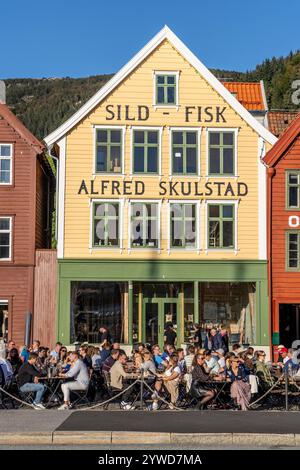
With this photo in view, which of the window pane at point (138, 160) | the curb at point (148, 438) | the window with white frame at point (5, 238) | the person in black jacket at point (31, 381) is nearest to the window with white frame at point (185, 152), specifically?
→ the window pane at point (138, 160)

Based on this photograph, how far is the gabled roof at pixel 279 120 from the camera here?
4100cm

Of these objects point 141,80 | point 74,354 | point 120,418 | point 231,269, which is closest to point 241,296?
point 231,269

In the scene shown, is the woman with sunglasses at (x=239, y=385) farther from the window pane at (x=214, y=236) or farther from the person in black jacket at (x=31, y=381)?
the window pane at (x=214, y=236)

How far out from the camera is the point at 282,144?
1281 inches

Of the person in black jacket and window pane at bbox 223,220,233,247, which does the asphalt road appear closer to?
the person in black jacket

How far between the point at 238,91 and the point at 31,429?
1217 inches

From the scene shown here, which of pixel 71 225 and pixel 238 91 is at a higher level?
pixel 238 91

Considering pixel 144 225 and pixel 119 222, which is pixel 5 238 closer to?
pixel 119 222

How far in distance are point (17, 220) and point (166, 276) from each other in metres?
6.26

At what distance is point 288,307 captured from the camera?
33156 millimetres

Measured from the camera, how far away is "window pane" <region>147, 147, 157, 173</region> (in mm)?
32656

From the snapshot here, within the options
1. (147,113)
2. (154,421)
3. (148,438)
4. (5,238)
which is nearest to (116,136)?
(147,113)

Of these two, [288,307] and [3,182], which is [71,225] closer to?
[3,182]

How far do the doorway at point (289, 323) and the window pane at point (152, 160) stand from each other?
7.50 meters
